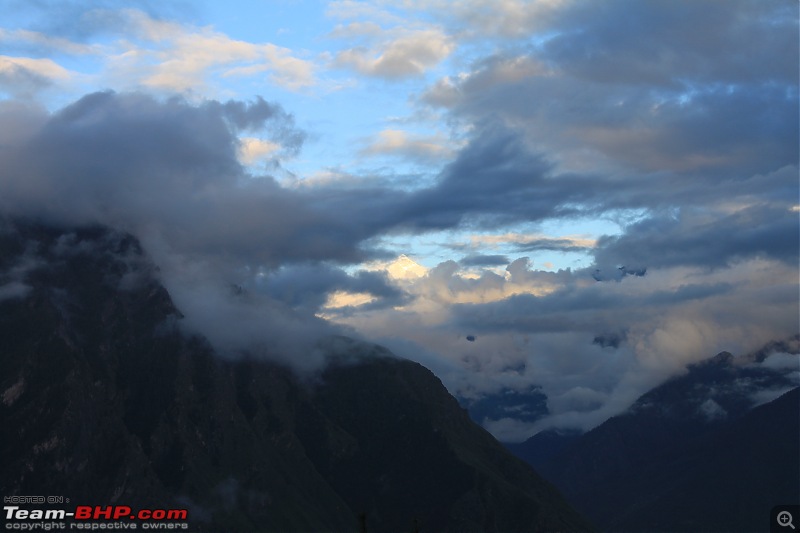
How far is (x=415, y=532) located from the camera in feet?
627

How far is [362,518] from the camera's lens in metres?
183

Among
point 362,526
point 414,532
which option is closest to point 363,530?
point 362,526

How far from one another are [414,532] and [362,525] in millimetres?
14449

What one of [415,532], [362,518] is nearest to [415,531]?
[415,532]

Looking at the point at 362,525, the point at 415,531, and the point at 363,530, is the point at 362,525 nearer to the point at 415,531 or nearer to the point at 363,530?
the point at 363,530

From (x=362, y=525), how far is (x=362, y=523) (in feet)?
4.65

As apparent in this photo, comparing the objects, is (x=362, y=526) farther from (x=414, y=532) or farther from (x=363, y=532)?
(x=414, y=532)

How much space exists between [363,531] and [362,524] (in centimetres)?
170

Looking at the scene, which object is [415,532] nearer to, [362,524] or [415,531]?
[415,531]

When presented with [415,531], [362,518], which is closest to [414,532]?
[415,531]

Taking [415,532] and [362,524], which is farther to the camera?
[415,532]

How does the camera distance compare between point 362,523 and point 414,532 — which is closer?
point 362,523

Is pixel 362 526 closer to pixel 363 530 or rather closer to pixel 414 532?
pixel 363 530

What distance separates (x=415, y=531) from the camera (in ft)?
627
